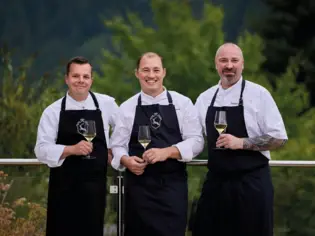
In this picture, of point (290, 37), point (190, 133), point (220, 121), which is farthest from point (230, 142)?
point (290, 37)

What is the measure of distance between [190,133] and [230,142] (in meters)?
0.25

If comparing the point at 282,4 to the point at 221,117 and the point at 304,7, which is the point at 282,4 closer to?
the point at 304,7

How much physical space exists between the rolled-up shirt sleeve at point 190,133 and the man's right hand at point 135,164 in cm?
21

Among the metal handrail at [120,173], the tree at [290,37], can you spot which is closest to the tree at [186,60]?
the tree at [290,37]

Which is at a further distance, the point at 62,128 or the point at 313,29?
the point at 313,29

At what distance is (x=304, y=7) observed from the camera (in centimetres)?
2162

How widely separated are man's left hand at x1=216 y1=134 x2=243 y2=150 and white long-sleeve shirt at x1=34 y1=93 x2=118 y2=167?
2.21ft

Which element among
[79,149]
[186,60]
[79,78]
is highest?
[186,60]

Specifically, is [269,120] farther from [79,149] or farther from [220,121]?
[79,149]

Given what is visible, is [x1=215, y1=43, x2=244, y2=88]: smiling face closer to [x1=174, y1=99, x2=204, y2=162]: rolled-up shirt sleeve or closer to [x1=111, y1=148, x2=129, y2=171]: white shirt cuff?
[x1=174, y1=99, x2=204, y2=162]: rolled-up shirt sleeve

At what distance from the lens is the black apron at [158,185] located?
404cm

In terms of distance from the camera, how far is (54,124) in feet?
13.5

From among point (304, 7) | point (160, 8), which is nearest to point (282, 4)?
point (304, 7)

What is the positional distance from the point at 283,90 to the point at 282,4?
234 inches
